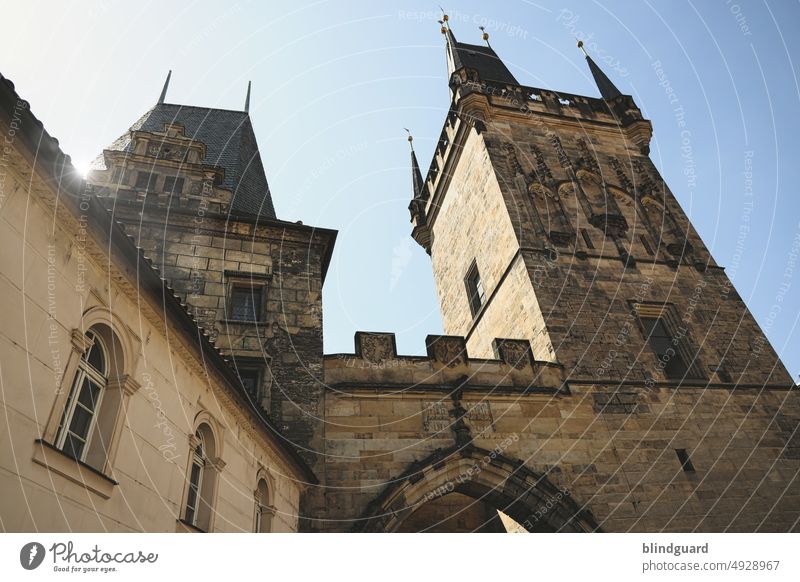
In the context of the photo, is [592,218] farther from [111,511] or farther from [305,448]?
[111,511]

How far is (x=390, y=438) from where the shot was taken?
28.0 ft

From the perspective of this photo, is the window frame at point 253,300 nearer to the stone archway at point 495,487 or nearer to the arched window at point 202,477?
the stone archway at point 495,487

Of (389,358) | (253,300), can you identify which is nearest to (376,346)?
(389,358)

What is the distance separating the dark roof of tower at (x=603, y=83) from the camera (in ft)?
59.2

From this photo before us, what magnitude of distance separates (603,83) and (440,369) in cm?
1431

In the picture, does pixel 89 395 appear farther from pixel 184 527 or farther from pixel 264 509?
pixel 264 509

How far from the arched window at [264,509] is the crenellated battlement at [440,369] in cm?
290

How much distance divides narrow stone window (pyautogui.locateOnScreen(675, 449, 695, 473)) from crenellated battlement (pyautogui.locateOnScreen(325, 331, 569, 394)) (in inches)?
87.3

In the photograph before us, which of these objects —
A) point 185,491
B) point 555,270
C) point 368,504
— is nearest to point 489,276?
point 555,270

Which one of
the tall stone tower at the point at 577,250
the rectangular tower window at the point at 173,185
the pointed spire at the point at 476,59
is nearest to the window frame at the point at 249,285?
the rectangular tower window at the point at 173,185

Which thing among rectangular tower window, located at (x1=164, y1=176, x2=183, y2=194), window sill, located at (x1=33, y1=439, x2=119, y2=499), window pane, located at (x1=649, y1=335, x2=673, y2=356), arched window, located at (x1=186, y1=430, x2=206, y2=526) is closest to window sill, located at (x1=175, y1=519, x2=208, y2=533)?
arched window, located at (x1=186, y1=430, x2=206, y2=526)

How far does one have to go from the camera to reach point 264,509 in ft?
19.9

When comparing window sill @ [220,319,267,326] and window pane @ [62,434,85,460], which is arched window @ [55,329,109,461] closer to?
window pane @ [62,434,85,460]

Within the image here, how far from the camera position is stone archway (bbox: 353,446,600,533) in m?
8.12
